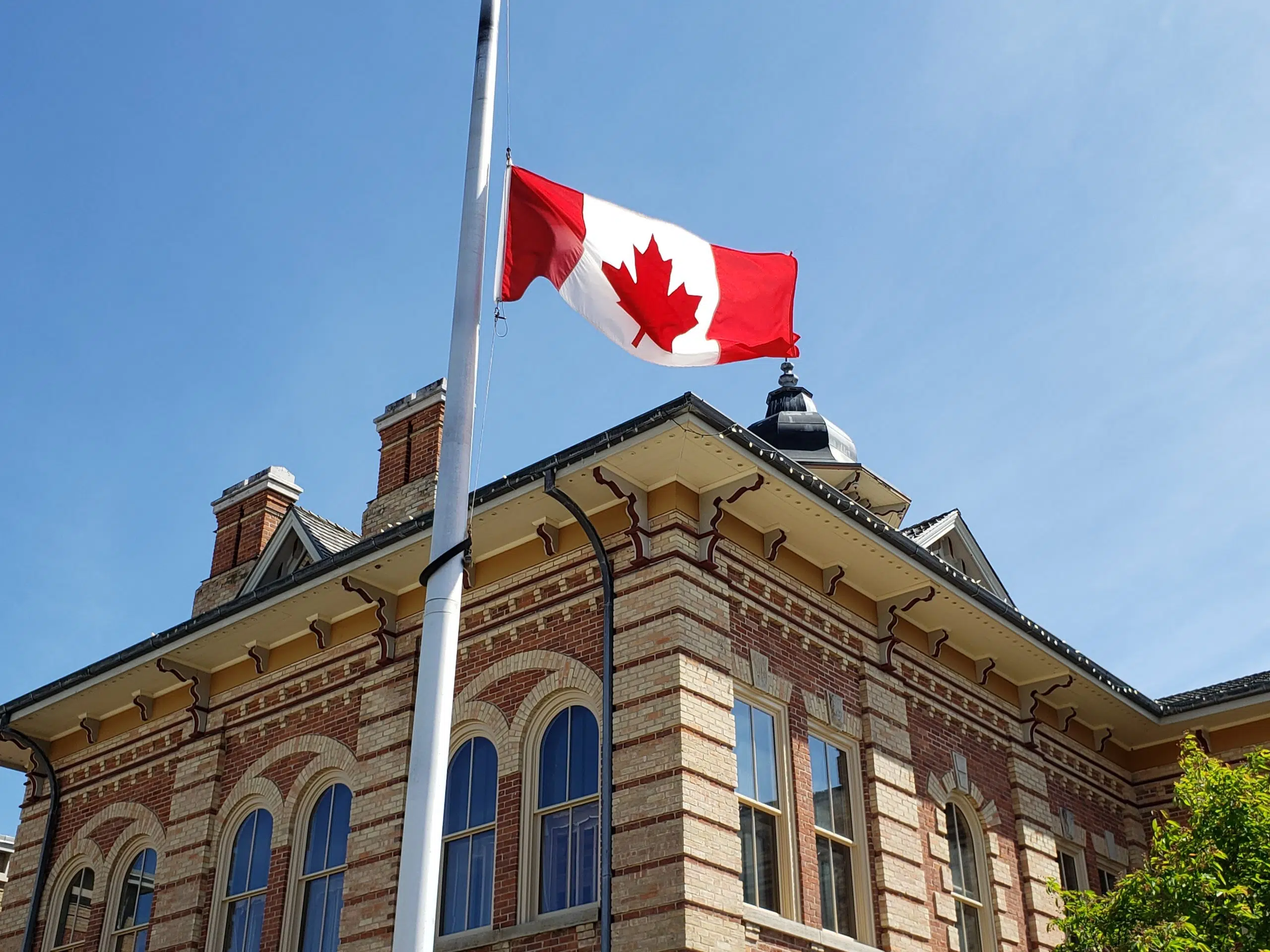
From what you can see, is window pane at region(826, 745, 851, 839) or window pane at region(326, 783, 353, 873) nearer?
window pane at region(826, 745, 851, 839)

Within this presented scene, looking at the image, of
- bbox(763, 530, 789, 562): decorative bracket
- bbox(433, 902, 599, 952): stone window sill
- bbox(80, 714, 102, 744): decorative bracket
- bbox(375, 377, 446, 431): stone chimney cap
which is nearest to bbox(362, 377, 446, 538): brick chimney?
bbox(375, 377, 446, 431): stone chimney cap

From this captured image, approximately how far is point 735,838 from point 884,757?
3.12 m

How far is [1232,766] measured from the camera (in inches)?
769

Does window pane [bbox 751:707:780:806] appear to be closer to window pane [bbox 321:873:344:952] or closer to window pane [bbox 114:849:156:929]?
window pane [bbox 321:873:344:952]

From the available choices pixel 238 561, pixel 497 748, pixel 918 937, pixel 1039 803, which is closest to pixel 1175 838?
pixel 918 937

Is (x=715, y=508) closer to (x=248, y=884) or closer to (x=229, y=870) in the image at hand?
(x=248, y=884)

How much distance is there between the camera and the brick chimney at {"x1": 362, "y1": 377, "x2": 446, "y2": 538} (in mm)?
20219

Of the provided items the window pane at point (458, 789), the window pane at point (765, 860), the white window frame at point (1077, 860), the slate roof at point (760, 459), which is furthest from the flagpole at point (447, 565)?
the white window frame at point (1077, 860)

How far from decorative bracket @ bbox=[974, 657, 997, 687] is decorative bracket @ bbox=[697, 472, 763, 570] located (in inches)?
208

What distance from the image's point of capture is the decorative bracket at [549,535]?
1469 centimetres

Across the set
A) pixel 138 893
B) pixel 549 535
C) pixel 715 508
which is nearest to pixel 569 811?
pixel 549 535

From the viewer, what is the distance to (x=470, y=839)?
1437cm

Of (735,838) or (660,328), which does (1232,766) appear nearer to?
(735,838)

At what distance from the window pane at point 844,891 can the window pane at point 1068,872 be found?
16.6 feet
